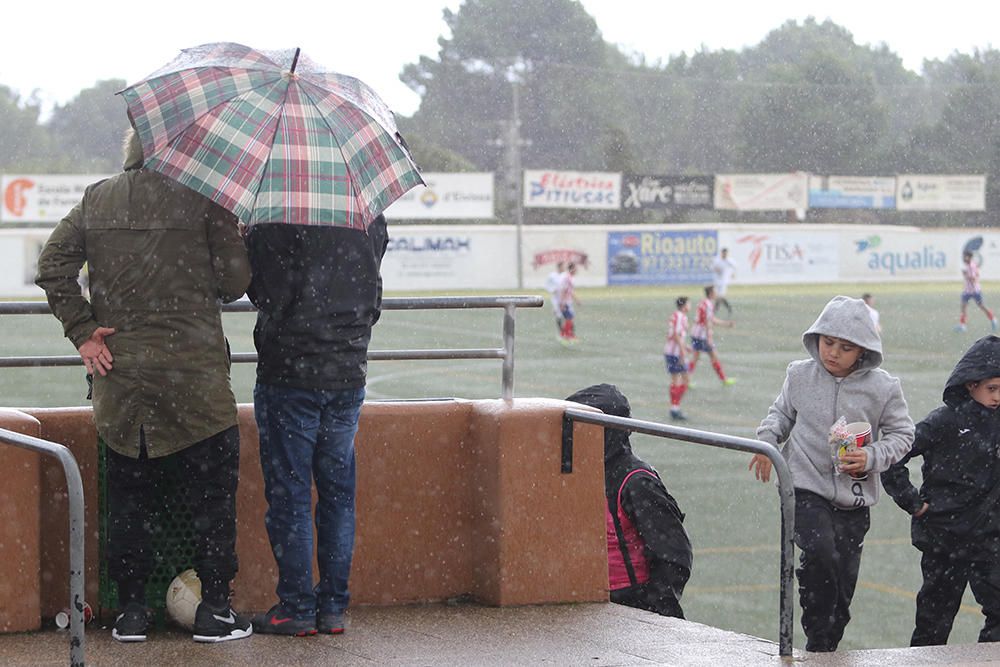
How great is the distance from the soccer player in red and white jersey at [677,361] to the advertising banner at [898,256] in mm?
32216

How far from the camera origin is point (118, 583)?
5082 mm

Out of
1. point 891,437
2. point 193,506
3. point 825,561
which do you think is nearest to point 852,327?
point 891,437

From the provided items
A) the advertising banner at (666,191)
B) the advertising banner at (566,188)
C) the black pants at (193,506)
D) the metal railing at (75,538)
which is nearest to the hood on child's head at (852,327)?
the black pants at (193,506)

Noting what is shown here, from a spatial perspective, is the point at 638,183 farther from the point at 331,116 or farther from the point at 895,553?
the point at 331,116

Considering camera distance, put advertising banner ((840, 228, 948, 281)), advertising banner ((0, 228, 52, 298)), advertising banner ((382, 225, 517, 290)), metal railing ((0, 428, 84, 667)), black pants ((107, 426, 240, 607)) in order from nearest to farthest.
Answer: metal railing ((0, 428, 84, 667)) < black pants ((107, 426, 240, 607)) < advertising banner ((0, 228, 52, 298)) < advertising banner ((382, 225, 517, 290)) < advertising banner ((840, 228, 948, 281))

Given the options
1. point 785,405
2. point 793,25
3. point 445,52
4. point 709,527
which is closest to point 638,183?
point 445,52

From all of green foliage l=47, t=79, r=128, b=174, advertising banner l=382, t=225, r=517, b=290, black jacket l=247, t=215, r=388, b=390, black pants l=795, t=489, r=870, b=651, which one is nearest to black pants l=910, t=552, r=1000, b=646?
black pants l=795, t=489, r=870, b=651

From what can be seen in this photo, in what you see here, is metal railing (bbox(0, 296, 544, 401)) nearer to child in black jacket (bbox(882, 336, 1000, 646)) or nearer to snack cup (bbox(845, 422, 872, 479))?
snack cup (bbox(845, 422, 872, 479))

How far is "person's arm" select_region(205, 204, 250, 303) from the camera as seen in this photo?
4871 mm

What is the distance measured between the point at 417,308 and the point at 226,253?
1.14 m

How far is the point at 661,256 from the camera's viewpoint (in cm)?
5334

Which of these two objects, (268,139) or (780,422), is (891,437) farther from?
(268,139)

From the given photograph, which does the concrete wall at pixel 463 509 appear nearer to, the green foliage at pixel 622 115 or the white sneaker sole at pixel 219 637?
the white sneaker sole at pixel 219 637

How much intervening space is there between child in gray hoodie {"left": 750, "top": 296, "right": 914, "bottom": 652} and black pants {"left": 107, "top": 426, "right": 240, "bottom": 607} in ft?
7.56
